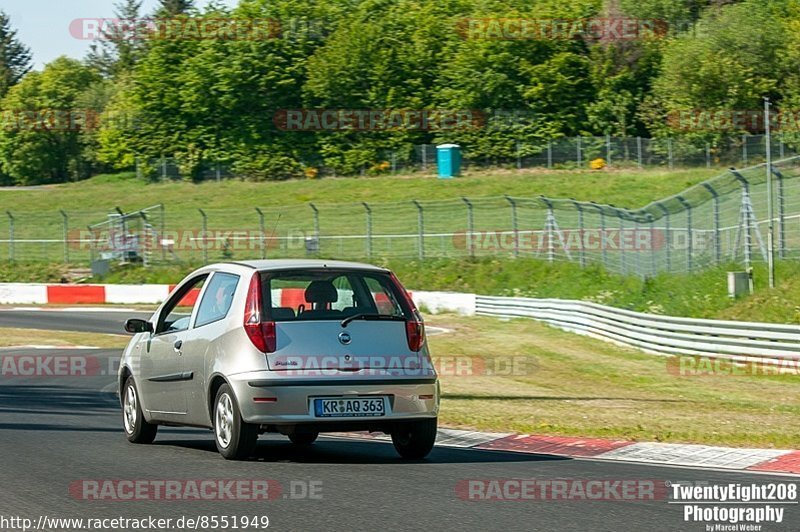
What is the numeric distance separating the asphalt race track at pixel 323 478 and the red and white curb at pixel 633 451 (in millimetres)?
356

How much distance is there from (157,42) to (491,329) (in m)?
55.0

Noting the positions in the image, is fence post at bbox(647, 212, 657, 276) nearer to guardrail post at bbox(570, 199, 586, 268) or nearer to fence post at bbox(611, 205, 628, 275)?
fence post at bbox(611, 205, 628, 275)

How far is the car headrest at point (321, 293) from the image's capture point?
9.55m

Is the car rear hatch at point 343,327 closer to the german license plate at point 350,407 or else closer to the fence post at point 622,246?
the german license plate at point 350,407

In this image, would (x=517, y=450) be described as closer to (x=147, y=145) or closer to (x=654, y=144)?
(x=654, y=144)

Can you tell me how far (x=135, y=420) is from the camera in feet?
36.0

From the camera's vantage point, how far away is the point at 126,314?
3469 centimetres

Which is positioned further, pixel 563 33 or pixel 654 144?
pixel 563 33

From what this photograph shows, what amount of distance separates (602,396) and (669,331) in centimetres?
652

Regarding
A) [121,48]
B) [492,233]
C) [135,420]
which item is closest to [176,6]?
[121,48]

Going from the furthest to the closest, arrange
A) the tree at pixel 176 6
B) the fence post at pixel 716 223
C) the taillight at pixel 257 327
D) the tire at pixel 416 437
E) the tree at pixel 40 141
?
the tree at pixel 176 6
the tree at pixel 40 141
the fence post at pixel 716 223
the tire at pixel 416 437
the taillight at pixel 257 327

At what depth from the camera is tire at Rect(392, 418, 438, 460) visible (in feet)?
31.6

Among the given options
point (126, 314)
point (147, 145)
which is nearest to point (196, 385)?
point (126, 314)

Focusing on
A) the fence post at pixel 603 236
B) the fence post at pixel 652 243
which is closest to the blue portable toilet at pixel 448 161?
the fence post at pixel 603 236
